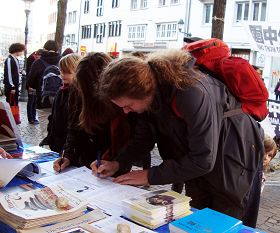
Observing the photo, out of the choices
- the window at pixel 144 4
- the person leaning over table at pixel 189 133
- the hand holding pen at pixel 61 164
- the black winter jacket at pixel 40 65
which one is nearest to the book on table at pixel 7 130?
the hand holding pen at pixel 61 164

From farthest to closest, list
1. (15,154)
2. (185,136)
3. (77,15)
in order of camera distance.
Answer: (77,15) → (15,154) → (185,136)

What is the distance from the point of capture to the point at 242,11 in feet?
64.6

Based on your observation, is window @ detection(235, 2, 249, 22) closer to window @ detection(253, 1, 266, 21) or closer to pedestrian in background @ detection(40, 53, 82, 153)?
window @ detection(253, 1, 266, 21)

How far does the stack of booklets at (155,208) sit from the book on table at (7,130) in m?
1.30

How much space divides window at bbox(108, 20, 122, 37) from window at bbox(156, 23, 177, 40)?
5.20m

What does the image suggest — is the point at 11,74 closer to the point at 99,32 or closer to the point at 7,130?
the point at 7,130

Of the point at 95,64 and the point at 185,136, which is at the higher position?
the point at 95,64

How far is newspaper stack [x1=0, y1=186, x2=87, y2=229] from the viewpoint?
1.43m

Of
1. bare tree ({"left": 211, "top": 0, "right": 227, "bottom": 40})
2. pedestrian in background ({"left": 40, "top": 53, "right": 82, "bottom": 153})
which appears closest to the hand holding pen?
pedestrian in background ({"left": 40, "top": 53, "right": 82, "bottom": 153})

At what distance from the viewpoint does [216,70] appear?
74.8 inches

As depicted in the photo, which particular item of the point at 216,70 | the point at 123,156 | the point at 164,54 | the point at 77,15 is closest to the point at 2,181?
the point at 123,156

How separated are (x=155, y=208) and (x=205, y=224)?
0.20 metres

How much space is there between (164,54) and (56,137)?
1483 mm

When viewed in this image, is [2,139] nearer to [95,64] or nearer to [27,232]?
[95,64]
